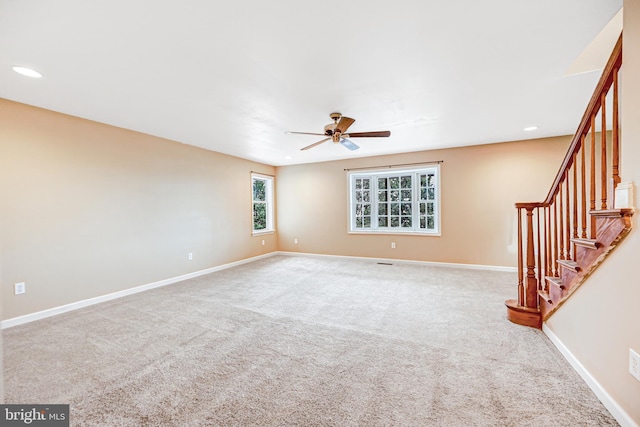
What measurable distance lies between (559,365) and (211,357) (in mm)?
2591

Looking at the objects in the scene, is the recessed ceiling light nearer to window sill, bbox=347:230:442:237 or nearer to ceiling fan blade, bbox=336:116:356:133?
ceiling fan blade, bbox=336:116:356:133

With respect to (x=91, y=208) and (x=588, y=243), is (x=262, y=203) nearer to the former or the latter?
(x=91, y=208)

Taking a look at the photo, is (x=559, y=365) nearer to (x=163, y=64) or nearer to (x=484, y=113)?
(x=484, y=113)

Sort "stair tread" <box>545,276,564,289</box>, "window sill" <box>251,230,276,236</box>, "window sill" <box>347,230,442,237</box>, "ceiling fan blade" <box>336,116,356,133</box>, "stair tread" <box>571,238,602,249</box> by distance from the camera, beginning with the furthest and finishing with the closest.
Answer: "window sill" <box>251,230,276,236</box>, "window sill" <box>347,230,442,237</box>, "ceiling fan blade" <box>336,116,356,133</box>, "stair tread" <box>545,276,564,289</box>, "stair tread" <box>571,238,602,249</box>

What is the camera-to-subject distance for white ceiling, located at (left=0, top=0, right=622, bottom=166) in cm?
157

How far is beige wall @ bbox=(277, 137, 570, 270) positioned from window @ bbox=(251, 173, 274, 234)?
1.09m

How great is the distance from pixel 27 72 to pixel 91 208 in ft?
5.40

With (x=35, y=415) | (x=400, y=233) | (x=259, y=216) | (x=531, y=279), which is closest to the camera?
(x=35, y=415)

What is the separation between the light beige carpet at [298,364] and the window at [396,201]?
2.20 metres

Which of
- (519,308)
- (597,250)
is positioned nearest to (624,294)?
(597,250)

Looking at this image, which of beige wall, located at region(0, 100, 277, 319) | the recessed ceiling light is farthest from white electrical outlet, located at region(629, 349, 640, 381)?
beige wall, located at region(0, 100, 277, 319)

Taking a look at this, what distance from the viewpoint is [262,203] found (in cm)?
650

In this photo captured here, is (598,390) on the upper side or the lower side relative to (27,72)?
lower

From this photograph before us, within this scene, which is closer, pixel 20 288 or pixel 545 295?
pixel 545 295
